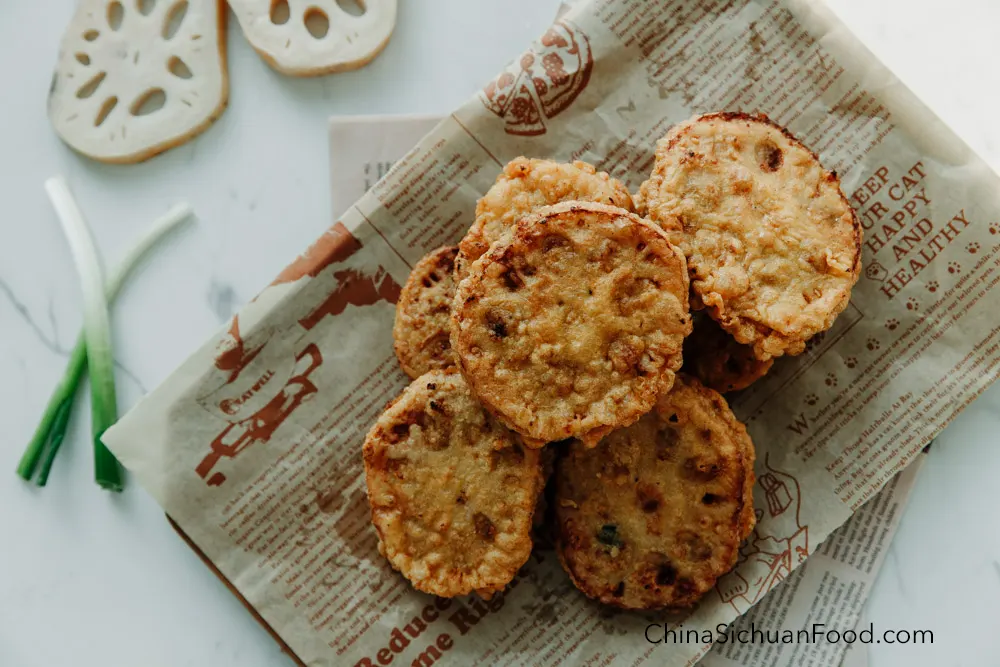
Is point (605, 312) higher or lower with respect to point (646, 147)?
lower

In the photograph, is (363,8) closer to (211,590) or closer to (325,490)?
(325,490)

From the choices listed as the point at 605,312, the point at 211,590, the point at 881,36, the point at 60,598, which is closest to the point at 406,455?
the point at 605,312

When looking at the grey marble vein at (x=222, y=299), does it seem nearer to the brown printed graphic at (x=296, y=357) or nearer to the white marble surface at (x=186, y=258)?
the white marble surface at (x=186, y=258)

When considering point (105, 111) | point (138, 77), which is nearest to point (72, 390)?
point (105, 111)

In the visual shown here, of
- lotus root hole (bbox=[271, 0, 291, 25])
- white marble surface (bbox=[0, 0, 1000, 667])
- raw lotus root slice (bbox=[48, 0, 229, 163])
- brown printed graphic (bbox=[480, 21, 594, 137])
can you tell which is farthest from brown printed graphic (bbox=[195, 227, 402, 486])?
lotus root hole (bbox=[271, 0, 291, 25])

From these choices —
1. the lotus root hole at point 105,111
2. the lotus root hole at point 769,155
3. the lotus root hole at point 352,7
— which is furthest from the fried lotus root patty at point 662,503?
the lotus root hole at point 105,111

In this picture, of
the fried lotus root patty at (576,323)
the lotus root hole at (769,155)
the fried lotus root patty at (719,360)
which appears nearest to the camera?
the fried lotus root patty at (576,323)

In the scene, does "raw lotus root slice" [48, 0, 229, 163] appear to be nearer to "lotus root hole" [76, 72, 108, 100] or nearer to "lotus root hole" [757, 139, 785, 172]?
"lotus root hole" [76, 72, 108, 100]
